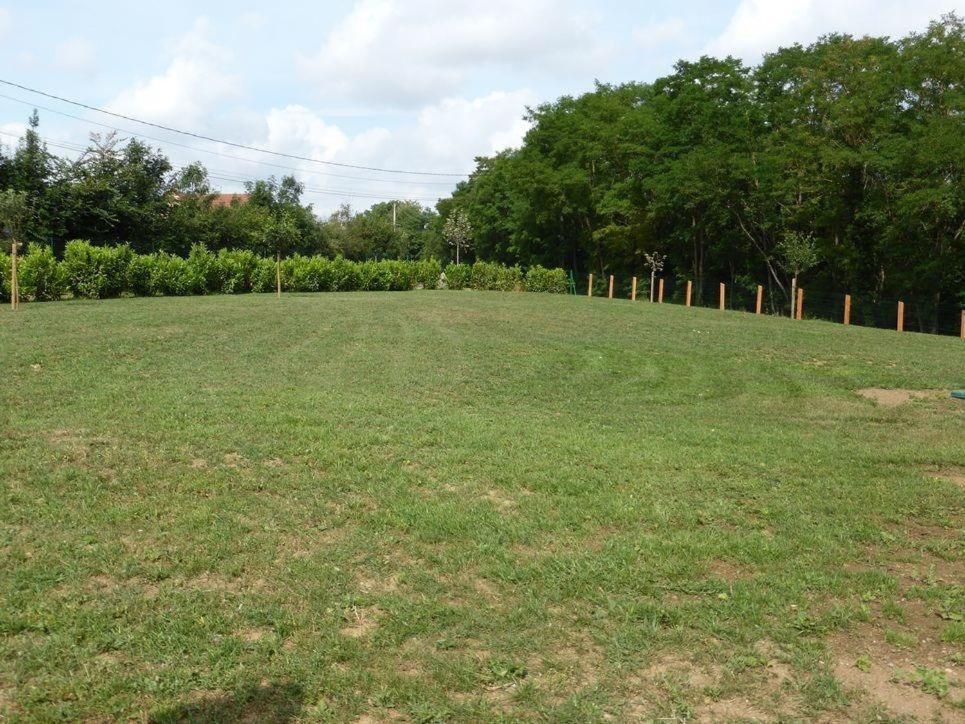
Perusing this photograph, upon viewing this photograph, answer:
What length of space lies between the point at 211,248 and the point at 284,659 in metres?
45.1

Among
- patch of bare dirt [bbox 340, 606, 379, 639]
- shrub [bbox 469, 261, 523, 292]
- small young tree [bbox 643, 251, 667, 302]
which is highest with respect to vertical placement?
small young tree [bbox 643, 251, 667, 302]

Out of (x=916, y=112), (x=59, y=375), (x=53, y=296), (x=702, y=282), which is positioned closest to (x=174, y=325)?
(x=59, y=375)

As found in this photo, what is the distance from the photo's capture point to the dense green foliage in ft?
92.1

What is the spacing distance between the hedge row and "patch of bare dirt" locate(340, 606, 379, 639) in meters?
20.7

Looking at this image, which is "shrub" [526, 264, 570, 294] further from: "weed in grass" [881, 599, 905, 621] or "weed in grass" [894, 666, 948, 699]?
"weed in grass" [894, 666, 948, 699]

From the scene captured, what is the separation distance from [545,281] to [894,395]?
3505 cm

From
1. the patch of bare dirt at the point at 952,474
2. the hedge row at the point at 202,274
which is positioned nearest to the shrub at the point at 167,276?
the hedge row at the point at 202,274

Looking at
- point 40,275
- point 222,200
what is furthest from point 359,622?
point 222,200

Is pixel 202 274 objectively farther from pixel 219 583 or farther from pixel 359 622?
pixel 359 622

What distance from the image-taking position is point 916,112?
2897cm

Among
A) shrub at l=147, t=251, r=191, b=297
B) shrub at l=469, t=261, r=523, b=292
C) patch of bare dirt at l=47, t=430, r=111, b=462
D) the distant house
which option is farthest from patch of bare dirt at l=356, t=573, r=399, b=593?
the distant house

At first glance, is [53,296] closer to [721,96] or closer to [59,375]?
[59,375]

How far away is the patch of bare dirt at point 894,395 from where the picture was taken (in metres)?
10.4

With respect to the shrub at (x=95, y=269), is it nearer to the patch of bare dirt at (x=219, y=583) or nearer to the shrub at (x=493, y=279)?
the patch of bare dirt at (x=219, y=583)
